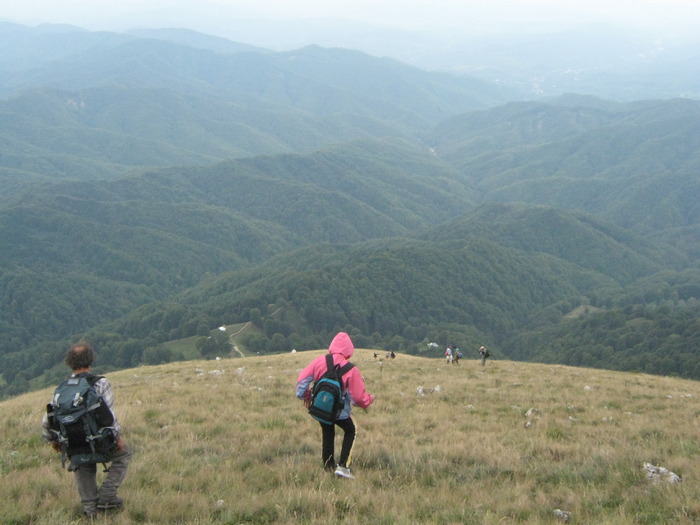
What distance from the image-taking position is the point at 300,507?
713 centimetres

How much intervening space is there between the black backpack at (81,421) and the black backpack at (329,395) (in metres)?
2.80

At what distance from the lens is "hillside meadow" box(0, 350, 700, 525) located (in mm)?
7000

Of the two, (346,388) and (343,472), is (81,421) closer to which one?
(346,388)

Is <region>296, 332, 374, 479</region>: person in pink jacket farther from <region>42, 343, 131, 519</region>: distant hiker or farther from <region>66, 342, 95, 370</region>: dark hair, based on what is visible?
<region>66, 342, 95, 370</region>: dark hair

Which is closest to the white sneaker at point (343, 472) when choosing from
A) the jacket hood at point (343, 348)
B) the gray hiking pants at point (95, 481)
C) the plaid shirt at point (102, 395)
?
the jacket hood at point (343, 348)

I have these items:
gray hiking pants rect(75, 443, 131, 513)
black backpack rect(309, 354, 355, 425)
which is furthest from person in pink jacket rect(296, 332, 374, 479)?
gray hiking pants rect(75, 443, 131, 513)

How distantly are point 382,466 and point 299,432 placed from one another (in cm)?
262

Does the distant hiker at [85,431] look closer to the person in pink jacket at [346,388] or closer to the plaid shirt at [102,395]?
the plaid shirt at [102,395]

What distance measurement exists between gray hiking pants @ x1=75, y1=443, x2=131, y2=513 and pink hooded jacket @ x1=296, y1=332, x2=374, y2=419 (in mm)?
2596

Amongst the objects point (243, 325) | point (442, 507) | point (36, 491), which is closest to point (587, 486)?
point (442, 507)

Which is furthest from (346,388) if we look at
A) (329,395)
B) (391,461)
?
(391,461)

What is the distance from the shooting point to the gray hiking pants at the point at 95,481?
6.73m

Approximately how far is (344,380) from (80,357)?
12.0 ft

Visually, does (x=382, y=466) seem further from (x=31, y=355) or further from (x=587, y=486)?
(x=31, y=355)
